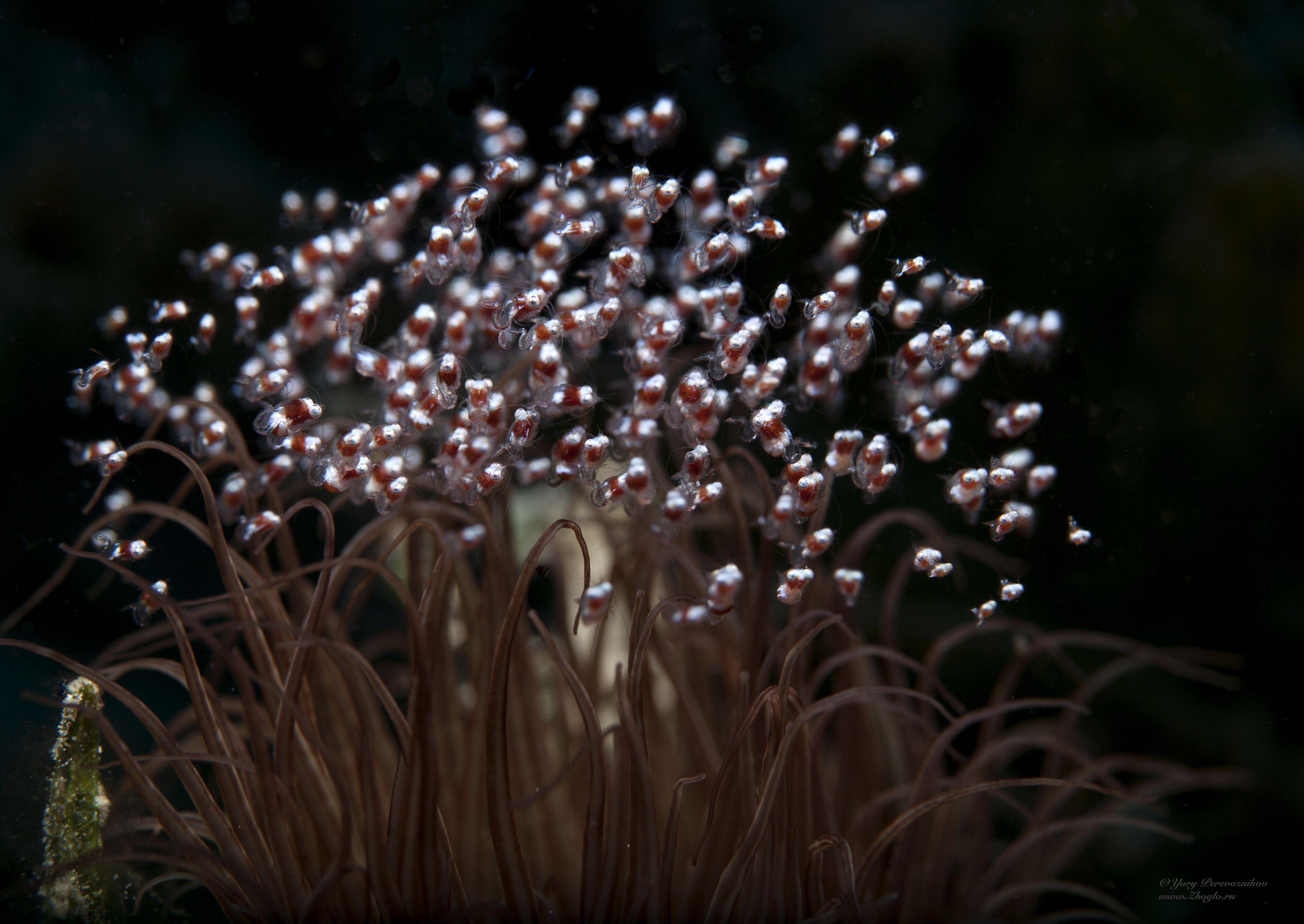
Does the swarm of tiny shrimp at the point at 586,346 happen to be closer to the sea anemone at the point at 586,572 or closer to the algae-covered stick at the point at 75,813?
the sea anemone at the point at 586,572

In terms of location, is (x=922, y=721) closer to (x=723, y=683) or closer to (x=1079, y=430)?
(x=723, y=683)

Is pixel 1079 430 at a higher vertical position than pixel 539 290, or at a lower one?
lower

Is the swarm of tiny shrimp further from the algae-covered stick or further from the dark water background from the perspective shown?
the algae-covered stick

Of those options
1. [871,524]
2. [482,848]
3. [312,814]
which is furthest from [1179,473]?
[312,814]

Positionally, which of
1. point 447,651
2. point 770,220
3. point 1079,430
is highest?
point 770,220

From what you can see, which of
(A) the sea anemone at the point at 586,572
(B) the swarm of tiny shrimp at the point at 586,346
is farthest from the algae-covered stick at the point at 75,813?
(B) the swarm of tiny shrimp at the point at 586,346

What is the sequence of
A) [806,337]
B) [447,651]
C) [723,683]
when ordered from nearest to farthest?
1. [806,337]
2. [447,651]
3. [723,683]

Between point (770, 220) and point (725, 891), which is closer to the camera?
point (725, 891)
